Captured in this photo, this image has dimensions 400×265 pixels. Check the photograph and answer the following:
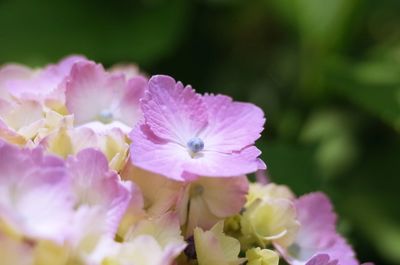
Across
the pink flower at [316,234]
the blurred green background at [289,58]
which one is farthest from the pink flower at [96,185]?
the blurred green background at [289,58]

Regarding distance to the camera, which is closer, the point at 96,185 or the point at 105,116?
the point at 96,185

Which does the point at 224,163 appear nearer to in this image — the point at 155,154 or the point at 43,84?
the point at 155,154

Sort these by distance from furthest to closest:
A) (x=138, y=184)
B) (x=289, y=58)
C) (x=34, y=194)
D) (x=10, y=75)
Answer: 1. (x=289, y=58)
2. (x=10, y=75)
3. (x=138, y=184)
4. (x=34, y=194)

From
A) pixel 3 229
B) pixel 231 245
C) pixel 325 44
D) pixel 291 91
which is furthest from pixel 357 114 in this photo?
pixel 3 229

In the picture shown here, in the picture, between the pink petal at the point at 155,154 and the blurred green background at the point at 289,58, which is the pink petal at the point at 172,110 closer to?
the pink petal at the point at 155,154

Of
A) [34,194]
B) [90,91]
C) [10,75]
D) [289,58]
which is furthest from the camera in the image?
[289,58]

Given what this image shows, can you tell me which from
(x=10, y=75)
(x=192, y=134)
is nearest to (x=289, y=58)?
(x=10, y=75)

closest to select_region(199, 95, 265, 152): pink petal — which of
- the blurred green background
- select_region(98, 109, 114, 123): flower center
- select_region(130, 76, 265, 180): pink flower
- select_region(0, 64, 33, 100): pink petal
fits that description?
select_region(130, 76, 265, 180): pink flower

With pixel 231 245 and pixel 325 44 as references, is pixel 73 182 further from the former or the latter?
pixel 325 44
